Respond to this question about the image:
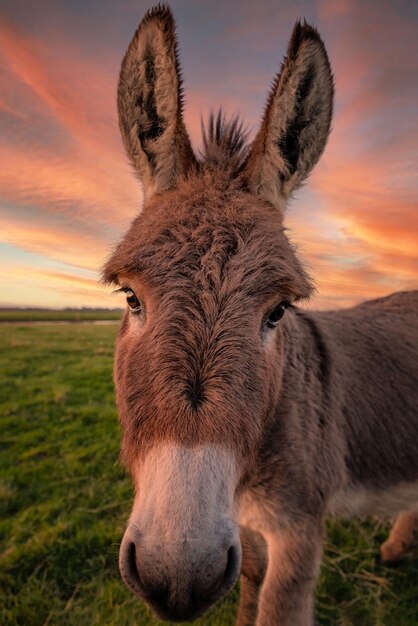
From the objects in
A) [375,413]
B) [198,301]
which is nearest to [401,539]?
[375,413]

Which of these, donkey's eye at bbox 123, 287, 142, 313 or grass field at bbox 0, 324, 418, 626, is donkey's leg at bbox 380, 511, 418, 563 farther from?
donkey's eye at bbox 123, 287, 142, 313

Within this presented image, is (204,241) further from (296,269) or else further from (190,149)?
(190,149)

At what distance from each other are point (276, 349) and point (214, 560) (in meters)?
1.23

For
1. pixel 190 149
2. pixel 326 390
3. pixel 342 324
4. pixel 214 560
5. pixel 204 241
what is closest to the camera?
pixel 214 560

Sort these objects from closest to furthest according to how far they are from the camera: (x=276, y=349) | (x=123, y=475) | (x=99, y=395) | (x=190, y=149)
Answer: (x=276, y=349) < (x=190, y=149) < (x=123, y=475) < (x=99, y=395)

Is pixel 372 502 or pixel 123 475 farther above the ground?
pixel 372 502

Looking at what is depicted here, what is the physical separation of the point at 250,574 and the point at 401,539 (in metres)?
1.93

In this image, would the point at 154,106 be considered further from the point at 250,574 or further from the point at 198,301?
the point at 250,574

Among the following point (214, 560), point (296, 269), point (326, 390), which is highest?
point (296, 269)

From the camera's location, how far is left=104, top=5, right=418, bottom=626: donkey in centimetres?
145

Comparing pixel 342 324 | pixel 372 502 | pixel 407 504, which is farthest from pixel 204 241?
pixel 407 504

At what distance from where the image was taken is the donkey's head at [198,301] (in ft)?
4.61

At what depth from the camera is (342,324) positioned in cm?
384

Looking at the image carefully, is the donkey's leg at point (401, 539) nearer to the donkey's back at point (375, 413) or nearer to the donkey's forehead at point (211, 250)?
the donkey's back at point (375, 413)
